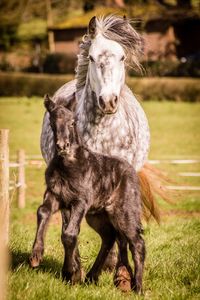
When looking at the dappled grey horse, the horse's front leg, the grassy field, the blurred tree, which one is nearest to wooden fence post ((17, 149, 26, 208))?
the grassy field

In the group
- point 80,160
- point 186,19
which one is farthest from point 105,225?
point 186,19

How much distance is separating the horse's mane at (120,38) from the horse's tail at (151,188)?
6.18ft

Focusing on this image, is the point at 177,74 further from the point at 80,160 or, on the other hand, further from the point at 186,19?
→ the point at 80,160

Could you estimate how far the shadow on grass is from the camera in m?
6.13

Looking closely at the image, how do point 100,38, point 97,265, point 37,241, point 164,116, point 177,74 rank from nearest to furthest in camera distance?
point 37,241 < point 97,265 < point 100,38 < point 164,116 < point 177,74

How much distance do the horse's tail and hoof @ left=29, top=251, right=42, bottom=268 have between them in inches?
140

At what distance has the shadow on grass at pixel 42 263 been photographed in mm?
6126

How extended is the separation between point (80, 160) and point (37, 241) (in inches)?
31.9

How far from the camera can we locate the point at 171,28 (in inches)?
1858

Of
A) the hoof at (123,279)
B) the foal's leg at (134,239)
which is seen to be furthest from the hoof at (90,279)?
the foal's leg at (134,239)

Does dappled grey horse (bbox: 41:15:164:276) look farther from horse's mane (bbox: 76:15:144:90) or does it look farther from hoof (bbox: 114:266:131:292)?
hoof (bbox: 114:266:131:292)

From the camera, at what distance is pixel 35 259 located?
5.23 m

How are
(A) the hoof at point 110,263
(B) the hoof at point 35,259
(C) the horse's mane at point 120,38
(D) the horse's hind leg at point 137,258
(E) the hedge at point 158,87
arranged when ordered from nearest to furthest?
(B) the hoof at point 35,259, (D) the horse's hind leg at point 137,258, (A) the hoof at point 110,263, (C) the horse's mane at point 120,38, (E) the hedge at point 158,87

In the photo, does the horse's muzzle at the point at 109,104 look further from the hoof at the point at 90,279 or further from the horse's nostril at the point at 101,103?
the hoof at the point at 90,279
